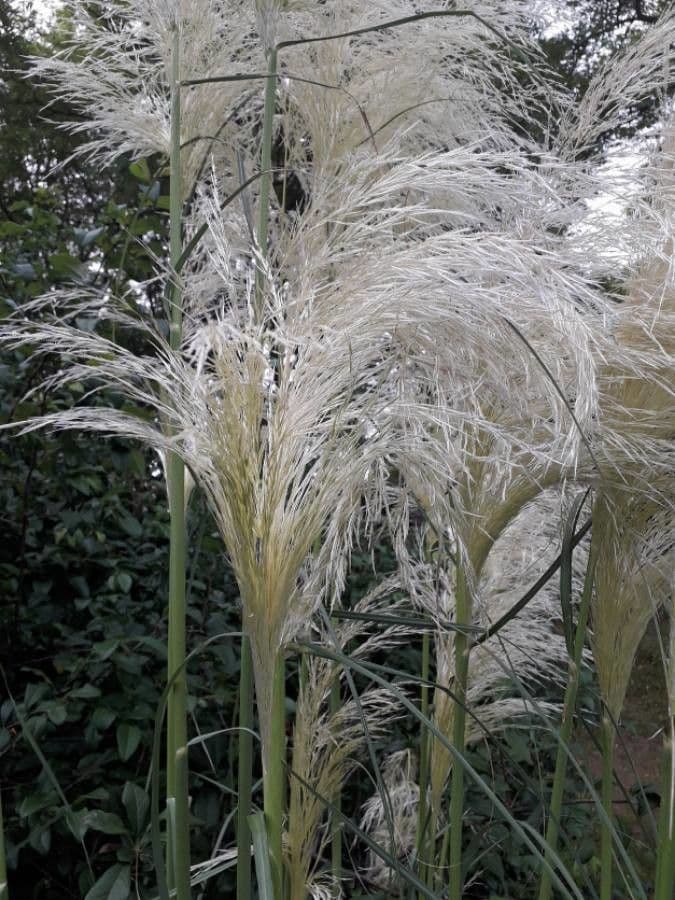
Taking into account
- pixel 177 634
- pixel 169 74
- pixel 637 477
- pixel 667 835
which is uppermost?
pixel 169 74

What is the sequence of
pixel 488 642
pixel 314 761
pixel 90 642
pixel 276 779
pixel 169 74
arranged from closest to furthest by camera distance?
pixel 276 779
pixel 169 74
pixel 314 761
pixel 488 642
pixel 90 642

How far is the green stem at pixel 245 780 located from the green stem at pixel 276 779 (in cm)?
10

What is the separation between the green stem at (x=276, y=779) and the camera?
75cm

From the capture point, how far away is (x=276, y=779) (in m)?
0.75

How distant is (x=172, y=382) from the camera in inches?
30.1

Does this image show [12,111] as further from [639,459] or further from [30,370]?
[639,459]

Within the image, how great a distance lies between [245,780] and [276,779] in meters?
0.14

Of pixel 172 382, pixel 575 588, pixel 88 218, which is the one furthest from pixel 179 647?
pixel 88 218

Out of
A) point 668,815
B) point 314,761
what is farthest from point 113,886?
point 668,815

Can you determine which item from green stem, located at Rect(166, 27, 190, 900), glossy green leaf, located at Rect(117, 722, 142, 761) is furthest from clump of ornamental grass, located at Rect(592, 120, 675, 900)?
glossy green leaf, located at Rect(117, 722, 142, 761)

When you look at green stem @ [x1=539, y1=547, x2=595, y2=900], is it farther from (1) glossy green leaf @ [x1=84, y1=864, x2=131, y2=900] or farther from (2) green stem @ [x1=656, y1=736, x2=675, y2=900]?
(1) glossy green leaf @ [x1=84, y1=864, x2=131, y2=900]

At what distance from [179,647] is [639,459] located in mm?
570

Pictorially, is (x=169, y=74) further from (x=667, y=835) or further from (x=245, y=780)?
(x=667, y=835)

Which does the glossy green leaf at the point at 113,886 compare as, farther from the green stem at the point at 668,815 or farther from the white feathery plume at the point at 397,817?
the green stem at the point at 668,815
